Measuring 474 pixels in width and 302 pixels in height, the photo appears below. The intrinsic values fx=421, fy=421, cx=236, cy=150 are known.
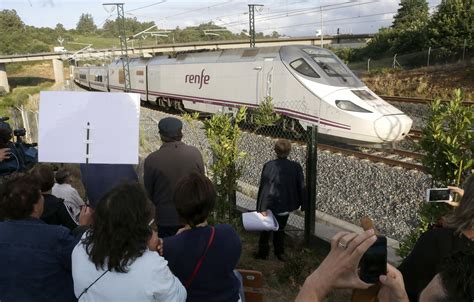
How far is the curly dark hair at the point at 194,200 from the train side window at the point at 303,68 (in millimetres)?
10047

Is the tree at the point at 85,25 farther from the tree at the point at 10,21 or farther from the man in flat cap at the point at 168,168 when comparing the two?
the man in flat cap at the point at 168,168

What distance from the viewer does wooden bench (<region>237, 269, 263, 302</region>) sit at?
10.4ft

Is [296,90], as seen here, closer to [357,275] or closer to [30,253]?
[30,253]

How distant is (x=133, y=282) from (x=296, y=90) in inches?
419

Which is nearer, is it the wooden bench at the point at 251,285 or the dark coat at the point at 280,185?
the wooden bench at the point at 251,285

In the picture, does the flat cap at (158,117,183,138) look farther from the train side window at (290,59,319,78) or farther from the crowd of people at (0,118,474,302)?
the train side window at (290,59,319,78)

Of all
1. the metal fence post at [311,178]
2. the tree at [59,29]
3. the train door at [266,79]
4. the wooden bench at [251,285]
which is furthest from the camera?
the tree at [59,29]

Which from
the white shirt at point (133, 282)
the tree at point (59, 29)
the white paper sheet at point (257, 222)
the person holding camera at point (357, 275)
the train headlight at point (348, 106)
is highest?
the tree at point (59, 29)

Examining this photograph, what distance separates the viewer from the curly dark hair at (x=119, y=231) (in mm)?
2145

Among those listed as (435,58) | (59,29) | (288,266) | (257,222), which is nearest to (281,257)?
(288,266)

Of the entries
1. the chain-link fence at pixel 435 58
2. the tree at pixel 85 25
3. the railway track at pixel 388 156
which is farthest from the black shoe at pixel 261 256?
the tree at pixel 85 25

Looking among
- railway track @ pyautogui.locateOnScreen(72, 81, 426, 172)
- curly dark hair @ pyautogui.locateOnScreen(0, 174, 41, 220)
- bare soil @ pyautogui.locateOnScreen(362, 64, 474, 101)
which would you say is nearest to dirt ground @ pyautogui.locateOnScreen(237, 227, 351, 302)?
curly dark hair @ pyautogui.locateOnScreen(0, 174, 41, 220)

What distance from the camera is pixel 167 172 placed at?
3.96 m

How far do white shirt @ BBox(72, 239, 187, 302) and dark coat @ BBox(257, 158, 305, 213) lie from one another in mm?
2771
